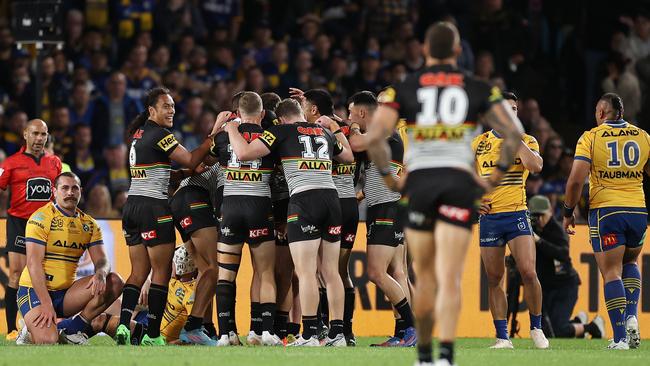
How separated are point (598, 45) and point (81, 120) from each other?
1021cm

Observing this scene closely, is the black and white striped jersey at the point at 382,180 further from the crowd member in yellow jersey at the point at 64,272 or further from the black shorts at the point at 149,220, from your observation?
the crowd member in yellow jersey at the point at 64,272

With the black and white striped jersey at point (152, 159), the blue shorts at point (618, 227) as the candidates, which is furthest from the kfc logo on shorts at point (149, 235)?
the blue shorts at point (618, 227)

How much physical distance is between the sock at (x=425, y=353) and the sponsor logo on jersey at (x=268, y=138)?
13.2ft

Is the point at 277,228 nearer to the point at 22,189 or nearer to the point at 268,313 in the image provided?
the point at 268,313

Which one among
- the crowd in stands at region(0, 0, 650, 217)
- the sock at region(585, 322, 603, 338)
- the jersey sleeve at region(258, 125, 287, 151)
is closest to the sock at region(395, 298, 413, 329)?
the jersey sleeve at region(258, 125, 287, 151)

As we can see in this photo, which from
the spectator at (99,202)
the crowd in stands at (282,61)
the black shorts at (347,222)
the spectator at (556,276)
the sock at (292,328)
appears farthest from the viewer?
the crowd in stands at (282,61)

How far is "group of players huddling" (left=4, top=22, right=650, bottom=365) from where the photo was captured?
42.7 feet

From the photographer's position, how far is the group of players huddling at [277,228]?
42.7 feet

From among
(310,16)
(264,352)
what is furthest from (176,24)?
(264,352)

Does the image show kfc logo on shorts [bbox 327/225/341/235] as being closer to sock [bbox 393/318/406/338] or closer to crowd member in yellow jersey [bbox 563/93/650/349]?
sock [bbox 393/318/406/338]

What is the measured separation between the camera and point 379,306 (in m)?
16.7

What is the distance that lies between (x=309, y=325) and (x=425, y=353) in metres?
3.57

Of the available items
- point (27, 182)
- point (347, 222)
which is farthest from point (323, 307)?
point (27, 182)

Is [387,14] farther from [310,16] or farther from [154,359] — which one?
[154,359]
